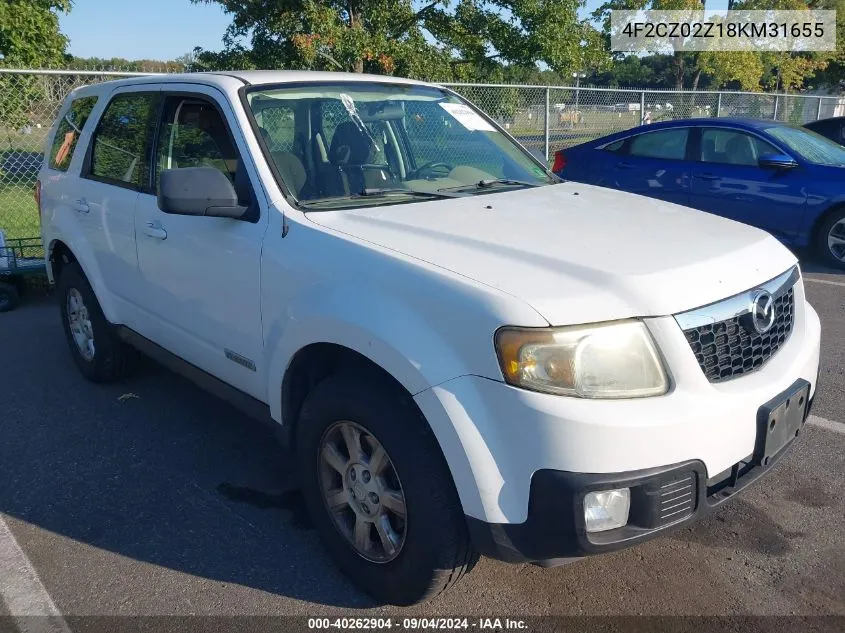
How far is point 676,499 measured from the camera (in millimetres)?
2252

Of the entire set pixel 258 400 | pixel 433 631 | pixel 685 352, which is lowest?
pixel 433 631

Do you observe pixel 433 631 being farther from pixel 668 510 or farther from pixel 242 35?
pixel 242 35

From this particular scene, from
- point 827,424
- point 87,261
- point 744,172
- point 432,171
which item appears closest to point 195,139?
point 432,171

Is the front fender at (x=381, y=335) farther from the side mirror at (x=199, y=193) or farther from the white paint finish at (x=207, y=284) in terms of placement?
the side mirror at (x=199, y=193)

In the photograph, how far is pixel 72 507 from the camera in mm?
3486

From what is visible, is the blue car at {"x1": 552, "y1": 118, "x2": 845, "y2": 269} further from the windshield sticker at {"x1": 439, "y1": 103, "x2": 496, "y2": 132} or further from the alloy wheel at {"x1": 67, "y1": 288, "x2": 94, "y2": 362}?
the alloy wheel at {"x1": 67, "y1": 288, "x2": 94, "y2": 362}

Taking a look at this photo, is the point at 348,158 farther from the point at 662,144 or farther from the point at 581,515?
the point at 662,144

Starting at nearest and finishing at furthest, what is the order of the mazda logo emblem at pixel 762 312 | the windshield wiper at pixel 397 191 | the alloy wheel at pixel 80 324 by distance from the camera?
the mazda logo emblem at pixel 762 312, the windshield wiper at pixel 397 191, the alloy wheel at pixel 80 324

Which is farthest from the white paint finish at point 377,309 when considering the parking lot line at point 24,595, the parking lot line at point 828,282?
the parking lot line at point 828,282

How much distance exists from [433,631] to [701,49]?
2967 cm

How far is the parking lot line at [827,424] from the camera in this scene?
4.09 metres

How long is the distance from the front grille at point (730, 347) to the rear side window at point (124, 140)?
2.89 metres

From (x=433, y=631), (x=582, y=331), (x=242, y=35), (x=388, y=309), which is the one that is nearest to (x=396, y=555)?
(x=433, y=631)

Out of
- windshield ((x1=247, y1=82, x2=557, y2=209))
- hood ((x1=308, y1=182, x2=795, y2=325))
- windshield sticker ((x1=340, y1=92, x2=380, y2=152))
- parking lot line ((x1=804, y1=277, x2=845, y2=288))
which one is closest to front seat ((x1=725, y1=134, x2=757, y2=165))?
parking lot line ((x1=804, y1=277, x2=845, y2=288))
